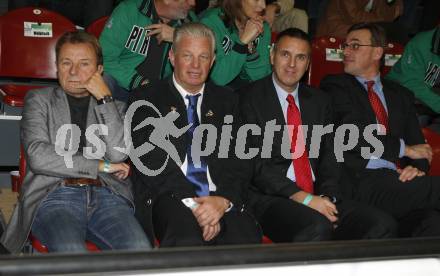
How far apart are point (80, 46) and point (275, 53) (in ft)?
3.39

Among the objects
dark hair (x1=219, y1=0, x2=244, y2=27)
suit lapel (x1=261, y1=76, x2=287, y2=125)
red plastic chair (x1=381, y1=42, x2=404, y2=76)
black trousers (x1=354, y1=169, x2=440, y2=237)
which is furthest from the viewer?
red plastic chair (x1=381, y1=42, x2=404, y2=76)

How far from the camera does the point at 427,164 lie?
10.8 feet

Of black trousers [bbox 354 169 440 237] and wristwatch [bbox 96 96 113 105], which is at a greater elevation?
wristwatch [bbox 96 96 113 105]

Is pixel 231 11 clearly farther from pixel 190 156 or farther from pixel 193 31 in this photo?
pixel 190 156

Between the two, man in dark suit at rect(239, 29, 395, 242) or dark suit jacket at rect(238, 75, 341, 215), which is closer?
man in dark suit at rect(239, 29, 395, 242)

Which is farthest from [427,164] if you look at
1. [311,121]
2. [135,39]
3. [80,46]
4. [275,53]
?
[80,46]

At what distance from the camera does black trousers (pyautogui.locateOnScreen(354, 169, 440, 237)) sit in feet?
10.1

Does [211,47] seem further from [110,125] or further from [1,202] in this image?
[1,202]

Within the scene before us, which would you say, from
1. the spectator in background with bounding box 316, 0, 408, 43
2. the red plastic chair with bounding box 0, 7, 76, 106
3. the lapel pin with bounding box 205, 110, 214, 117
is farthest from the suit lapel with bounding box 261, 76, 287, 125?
the spectator in background with bounding box 316, 0, 408, 43

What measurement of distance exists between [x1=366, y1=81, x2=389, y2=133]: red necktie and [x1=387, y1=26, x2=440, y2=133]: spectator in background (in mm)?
894

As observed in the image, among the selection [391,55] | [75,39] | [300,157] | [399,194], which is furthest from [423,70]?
[75,39]

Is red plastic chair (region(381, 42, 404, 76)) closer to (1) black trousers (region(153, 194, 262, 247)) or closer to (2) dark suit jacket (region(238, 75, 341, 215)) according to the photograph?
(2) dark suit jacket (region(238, 75, 341, 215))

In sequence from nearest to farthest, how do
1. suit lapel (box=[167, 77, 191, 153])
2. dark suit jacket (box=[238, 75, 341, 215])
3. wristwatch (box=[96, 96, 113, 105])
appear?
wristwatch (box=[96, 96, 113, 105])
suit lapel (box=[167, 77, 191, 153])
dark suit jacket (box=[238, 75, 341, 215])

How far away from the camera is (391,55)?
4906mm
